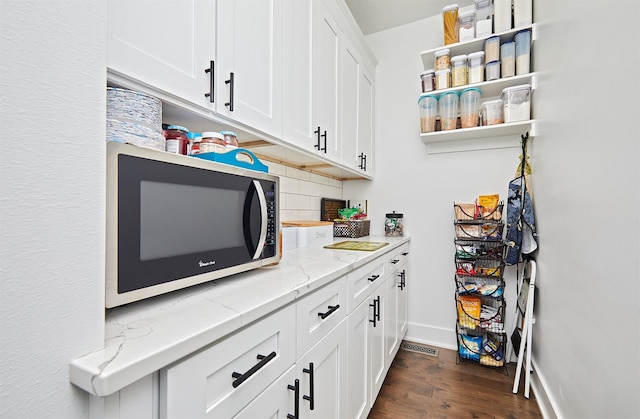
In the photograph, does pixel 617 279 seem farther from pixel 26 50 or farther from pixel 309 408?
pixel 26 50

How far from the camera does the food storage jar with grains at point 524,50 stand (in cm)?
191

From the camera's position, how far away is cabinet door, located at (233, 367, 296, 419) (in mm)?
659

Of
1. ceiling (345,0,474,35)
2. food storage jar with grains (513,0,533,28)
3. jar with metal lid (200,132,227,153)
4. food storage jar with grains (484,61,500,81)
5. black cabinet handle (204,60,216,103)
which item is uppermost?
ceiling (345,0,474,35)

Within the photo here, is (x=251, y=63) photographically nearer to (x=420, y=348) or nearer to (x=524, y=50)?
(x=524, y=50)

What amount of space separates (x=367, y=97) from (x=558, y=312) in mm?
1954

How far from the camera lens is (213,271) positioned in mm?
767

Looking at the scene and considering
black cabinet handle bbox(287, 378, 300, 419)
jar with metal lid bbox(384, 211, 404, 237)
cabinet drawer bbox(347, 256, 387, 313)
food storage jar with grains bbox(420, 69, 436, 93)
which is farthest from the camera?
jar with metal lid bbox(384, 211, 404, 237)

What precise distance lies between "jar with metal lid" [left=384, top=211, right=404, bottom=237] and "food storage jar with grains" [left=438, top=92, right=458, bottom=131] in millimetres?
787

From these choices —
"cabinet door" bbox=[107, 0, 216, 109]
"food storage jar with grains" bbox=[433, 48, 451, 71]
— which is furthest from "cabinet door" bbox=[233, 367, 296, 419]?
"food storage jar with grains" bbox=[433, 48, 451, 71]

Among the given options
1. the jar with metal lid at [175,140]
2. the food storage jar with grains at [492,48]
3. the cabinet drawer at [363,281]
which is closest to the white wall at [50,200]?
the jar with metal lid at [175,140]

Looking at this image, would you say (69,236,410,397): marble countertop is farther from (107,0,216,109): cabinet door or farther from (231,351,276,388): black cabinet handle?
(107,0,216,109): cabinet door

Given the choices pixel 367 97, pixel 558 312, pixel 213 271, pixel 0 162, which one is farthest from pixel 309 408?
pixel 367 97

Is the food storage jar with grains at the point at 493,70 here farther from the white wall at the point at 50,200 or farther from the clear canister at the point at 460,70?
the white wall at the point at 50,200

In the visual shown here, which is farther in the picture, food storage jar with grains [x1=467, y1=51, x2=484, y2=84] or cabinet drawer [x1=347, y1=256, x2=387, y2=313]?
food storage jar with grains [x1=467, y1=51, x2=484, y2=84]
